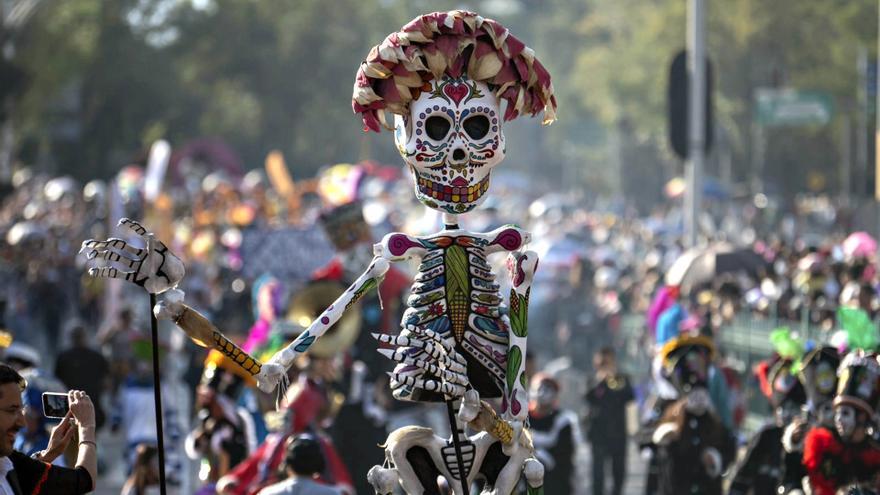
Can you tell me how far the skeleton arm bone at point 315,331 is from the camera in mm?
8562

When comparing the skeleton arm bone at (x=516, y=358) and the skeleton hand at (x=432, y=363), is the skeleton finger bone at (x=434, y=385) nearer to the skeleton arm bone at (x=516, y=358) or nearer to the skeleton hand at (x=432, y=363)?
the skeleton hand at (x=432, y=363)

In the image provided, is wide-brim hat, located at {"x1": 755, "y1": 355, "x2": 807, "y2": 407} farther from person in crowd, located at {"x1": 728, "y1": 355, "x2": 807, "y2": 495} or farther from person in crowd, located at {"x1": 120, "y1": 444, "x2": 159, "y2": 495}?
person in crowd, located at {"x1": 120, "y1": 444, "x2": 159, "y2": 495}

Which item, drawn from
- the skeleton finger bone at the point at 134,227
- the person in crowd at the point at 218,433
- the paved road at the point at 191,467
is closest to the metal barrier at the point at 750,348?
the paved road at the point at 191,467

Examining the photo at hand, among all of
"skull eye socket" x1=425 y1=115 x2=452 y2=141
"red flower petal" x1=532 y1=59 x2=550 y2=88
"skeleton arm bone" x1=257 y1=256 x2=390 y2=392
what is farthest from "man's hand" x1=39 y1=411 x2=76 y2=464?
"red flower petal" x1=532 y1=59 x2=550 y2=88

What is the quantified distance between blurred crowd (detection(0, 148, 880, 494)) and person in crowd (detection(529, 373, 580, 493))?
0.6 inches

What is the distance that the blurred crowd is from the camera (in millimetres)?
12711

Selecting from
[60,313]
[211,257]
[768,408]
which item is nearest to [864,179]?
[211,257]

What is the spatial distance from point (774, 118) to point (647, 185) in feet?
137

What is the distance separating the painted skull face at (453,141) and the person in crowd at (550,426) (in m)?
5.10

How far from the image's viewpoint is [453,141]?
9203mm

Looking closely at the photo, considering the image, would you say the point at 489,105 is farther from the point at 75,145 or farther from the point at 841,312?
the point at 75,145

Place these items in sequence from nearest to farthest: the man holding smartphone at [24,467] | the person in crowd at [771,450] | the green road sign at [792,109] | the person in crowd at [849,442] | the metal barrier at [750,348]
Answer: the man holding smartphone at [24,467] → the person in crowd at [849,442] → the person in crowd at [771,450] → the metal barrier at [750,348] → the green road sign at [792,109]

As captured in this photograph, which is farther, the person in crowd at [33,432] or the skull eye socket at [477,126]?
the person in crowd at [33,432]

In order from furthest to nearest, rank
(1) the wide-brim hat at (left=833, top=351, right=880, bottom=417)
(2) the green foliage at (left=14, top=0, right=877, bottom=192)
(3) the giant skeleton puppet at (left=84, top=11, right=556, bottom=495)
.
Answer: (2) the green foliage at (left=14, top=0, right=877, bottom=192)
(1) the wide-brim hat at (left=833, top=351, right=880, bottom=417)
(3) the giant skeleton puppet at (left=84, top=11, right=556, bottom=495)
